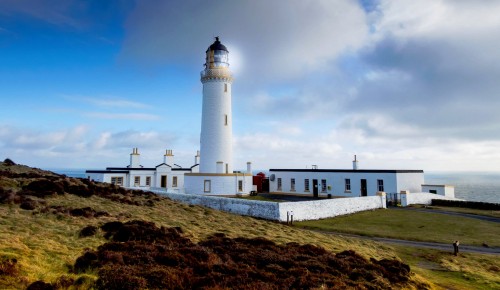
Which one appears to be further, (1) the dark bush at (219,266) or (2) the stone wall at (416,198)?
(2) the stone wall at (416,198)

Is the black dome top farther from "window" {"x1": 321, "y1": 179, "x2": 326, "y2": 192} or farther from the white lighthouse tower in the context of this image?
"window" {"x1": 321, "y1": 179, "x2": 326, "y2": 192}

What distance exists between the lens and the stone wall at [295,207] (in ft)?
77.9

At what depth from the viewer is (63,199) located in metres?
18.1

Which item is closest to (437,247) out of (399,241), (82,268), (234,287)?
(399,241)

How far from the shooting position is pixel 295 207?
2416 centimetres

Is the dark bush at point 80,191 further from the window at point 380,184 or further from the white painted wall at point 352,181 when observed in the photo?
the window at point 380,184

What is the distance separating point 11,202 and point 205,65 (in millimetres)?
29370

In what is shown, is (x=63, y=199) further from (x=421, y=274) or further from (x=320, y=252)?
(x=421, y=274)

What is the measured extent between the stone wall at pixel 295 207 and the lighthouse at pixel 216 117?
7.48 m

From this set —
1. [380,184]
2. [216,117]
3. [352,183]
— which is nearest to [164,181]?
[216,117]

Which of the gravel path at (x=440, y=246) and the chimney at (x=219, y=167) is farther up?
the chimney at (x=219, y=167)

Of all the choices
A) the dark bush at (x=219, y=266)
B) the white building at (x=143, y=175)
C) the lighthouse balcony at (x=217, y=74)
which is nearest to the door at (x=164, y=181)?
the white building at (x=143, y=175)

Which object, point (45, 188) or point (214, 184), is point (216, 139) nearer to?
point (214, 184)

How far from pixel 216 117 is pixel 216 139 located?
270 centimetres
